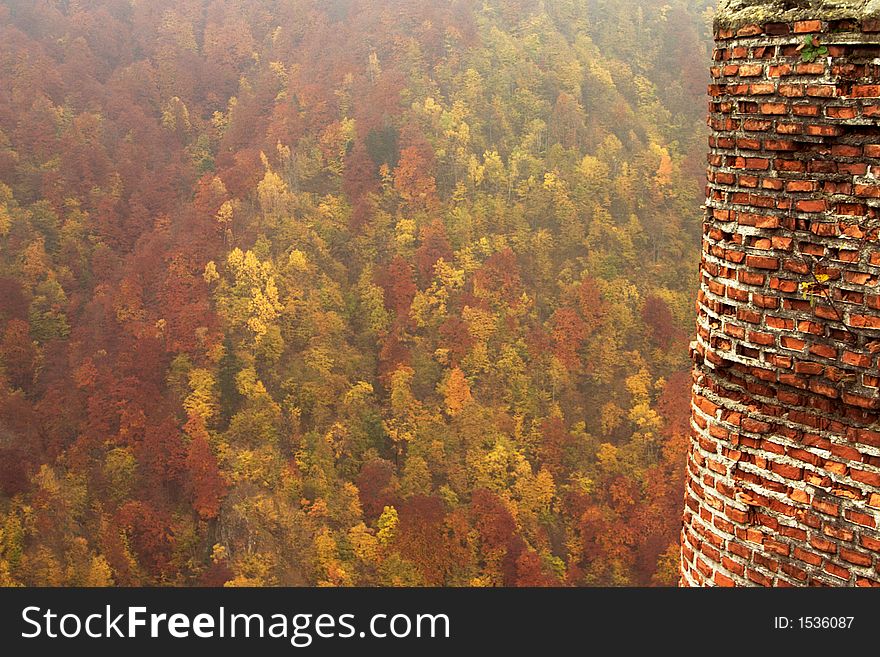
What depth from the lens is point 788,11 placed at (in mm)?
3252

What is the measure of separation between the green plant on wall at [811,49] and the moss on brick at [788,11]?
2.8 inches

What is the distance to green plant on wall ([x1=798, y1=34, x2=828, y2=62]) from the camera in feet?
10.5

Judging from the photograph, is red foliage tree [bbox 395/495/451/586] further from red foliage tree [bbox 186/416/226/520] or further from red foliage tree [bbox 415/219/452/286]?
red foliage tree [bbox 415/219/452/286]

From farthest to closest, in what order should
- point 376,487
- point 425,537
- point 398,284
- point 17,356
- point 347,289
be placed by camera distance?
1. point 347,289
2. point 398,284
3. point 17,356
4. point 376,487
5. point 425,537

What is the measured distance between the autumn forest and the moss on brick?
28.3 m

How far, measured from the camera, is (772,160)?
3352 millimetres

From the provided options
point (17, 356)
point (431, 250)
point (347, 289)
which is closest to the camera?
point (17, 356)

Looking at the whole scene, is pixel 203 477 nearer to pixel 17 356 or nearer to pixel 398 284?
pixel 17 356

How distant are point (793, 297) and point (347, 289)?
35.0 metres

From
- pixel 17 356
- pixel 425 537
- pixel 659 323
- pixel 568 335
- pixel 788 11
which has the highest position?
pixel 788 11

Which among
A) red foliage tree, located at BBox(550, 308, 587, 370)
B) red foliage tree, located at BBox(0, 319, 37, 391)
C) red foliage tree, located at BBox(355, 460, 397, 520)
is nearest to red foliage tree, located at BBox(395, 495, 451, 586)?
red foliage tree, located at BBox(355, 460, 397, 520)

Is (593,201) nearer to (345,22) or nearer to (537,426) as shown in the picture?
(537,426)

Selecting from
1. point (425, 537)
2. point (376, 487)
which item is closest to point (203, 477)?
point (376, 487)

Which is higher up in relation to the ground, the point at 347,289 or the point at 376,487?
the point at 347,289
